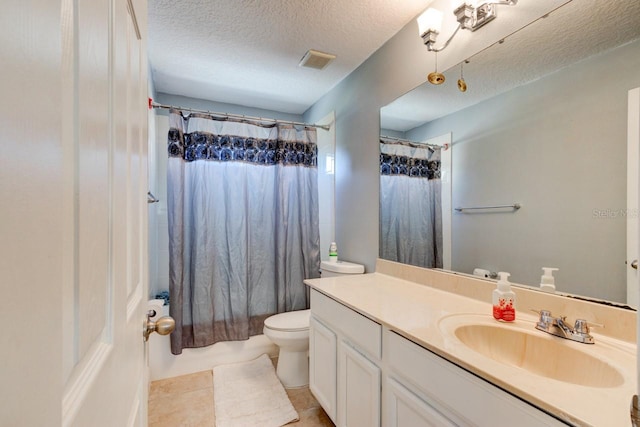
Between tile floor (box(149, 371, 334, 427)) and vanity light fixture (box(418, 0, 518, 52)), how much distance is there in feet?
7.26

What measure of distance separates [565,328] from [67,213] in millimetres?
1289

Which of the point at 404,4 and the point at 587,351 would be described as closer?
the point at 587,351

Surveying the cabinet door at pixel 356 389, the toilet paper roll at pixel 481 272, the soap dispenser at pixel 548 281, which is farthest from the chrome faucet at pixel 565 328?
the cabinet door at pixel 356 389

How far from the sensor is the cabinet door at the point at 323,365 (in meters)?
1.50

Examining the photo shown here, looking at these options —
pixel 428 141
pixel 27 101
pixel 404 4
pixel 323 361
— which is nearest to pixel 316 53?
pixel 404 4

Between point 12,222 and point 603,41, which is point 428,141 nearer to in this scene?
point 603,41

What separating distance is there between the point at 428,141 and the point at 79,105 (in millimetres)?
1719

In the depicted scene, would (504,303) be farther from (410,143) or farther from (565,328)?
(410,143)

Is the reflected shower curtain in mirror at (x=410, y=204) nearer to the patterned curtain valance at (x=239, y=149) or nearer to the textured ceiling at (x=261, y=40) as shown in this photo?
the textured ceiling at (x=261, y=40)

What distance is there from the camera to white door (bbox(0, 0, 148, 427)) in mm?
200

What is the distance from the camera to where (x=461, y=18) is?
1.37 metres

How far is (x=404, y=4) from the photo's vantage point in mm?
1597

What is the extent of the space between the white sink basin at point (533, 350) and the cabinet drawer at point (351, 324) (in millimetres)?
273

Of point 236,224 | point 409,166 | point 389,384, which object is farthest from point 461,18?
point 236,224
